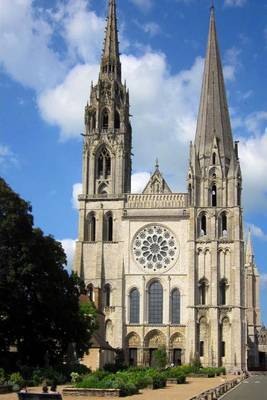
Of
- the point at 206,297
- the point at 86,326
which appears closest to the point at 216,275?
the point at 206,297

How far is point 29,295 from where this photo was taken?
154ft

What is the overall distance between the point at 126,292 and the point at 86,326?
27.9m

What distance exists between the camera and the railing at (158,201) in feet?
270

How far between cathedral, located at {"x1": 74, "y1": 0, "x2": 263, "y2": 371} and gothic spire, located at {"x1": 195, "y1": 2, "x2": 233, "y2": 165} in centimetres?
18

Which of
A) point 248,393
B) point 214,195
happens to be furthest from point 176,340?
point 248,393

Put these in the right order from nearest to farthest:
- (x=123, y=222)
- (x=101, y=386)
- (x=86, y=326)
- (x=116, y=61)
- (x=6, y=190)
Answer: (x=101, y=386), (x=6, y=190), (x=86, y=326), (x=123, y=222), (x=116, y=61)

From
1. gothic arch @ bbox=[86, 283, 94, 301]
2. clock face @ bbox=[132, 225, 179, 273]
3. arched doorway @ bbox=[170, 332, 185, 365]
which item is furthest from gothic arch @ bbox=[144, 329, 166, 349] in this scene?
gothic arch @ bbox=[86, 283, 94, 301]

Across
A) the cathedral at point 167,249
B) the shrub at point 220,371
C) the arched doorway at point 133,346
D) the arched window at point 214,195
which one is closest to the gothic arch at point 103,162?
the cathedral at point 167,249

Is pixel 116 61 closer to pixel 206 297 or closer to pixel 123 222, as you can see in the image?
pixel 123 222

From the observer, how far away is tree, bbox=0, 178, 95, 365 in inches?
1786

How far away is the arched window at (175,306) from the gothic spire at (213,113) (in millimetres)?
17069

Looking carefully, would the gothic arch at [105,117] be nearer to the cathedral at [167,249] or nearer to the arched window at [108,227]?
the cathedral at [167,249]

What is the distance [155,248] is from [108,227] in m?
6.39

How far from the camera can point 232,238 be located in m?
79.6
